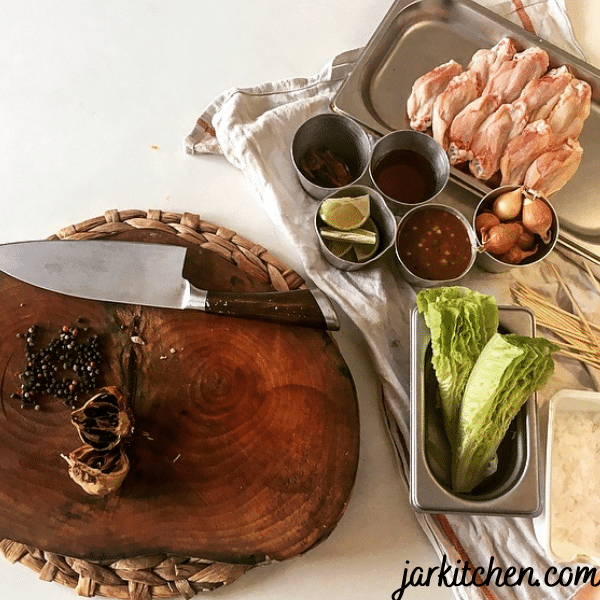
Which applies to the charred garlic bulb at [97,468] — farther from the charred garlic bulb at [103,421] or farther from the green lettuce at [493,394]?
the green lettuce at [493,394]

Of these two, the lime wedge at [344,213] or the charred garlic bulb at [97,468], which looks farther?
the lime wedge at [344,213]

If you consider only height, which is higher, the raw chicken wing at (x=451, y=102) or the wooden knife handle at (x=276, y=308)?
the raw chicken wing at (x=451, y=102)

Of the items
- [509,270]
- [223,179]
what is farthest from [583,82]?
[223,179]

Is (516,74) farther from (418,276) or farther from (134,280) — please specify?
(134,280)

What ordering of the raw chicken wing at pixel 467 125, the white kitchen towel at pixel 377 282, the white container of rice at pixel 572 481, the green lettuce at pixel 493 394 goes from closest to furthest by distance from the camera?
1. the green lettuce at pixel 493 394
2. the white container of rice at pixel 572 481
3. the white kitchen towel at pixel 377 282
4. the raw chicken wing at pixel 467 125

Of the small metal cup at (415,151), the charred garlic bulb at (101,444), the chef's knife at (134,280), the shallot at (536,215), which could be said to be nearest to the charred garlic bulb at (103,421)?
the charred garlic bulb at (101,444)

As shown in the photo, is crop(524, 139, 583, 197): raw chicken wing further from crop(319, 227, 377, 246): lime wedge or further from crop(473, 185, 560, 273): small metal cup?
crop(319, 227, 377, 246): lime wedge

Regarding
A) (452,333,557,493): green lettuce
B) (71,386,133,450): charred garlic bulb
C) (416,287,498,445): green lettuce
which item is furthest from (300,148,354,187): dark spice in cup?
(71,386,133,450): charred garlic bulb
